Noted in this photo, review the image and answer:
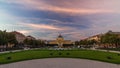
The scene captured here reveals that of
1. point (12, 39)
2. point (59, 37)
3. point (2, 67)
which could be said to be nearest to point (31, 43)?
point (59, 37)

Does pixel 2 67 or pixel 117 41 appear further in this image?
pixel 117 41

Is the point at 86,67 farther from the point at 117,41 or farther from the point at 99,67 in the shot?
the point at 117,41

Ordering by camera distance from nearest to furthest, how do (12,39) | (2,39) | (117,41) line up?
(2,39)
(12,39)
(117,41)

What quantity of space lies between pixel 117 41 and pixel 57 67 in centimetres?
6747

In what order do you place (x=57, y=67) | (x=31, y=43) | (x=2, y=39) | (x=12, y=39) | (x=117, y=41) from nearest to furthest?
(x=57, y=67) < (x=2, y=39) < (x=12, y=39) < (x=117, y=41) < (x=31, y=43)

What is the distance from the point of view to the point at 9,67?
17.0m

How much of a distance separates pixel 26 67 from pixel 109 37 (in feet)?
227

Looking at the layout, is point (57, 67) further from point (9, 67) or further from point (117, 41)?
point (117, 41)

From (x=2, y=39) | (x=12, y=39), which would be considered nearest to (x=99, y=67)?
(x=2, y=39)

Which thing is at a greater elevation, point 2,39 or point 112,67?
point 2,39

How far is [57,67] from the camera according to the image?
16703 millimetres

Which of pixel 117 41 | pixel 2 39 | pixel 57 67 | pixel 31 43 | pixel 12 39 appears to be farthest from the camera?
pixel 31 43

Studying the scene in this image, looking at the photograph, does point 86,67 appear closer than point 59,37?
Yes

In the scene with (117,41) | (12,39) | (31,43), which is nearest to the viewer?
(12,39)
